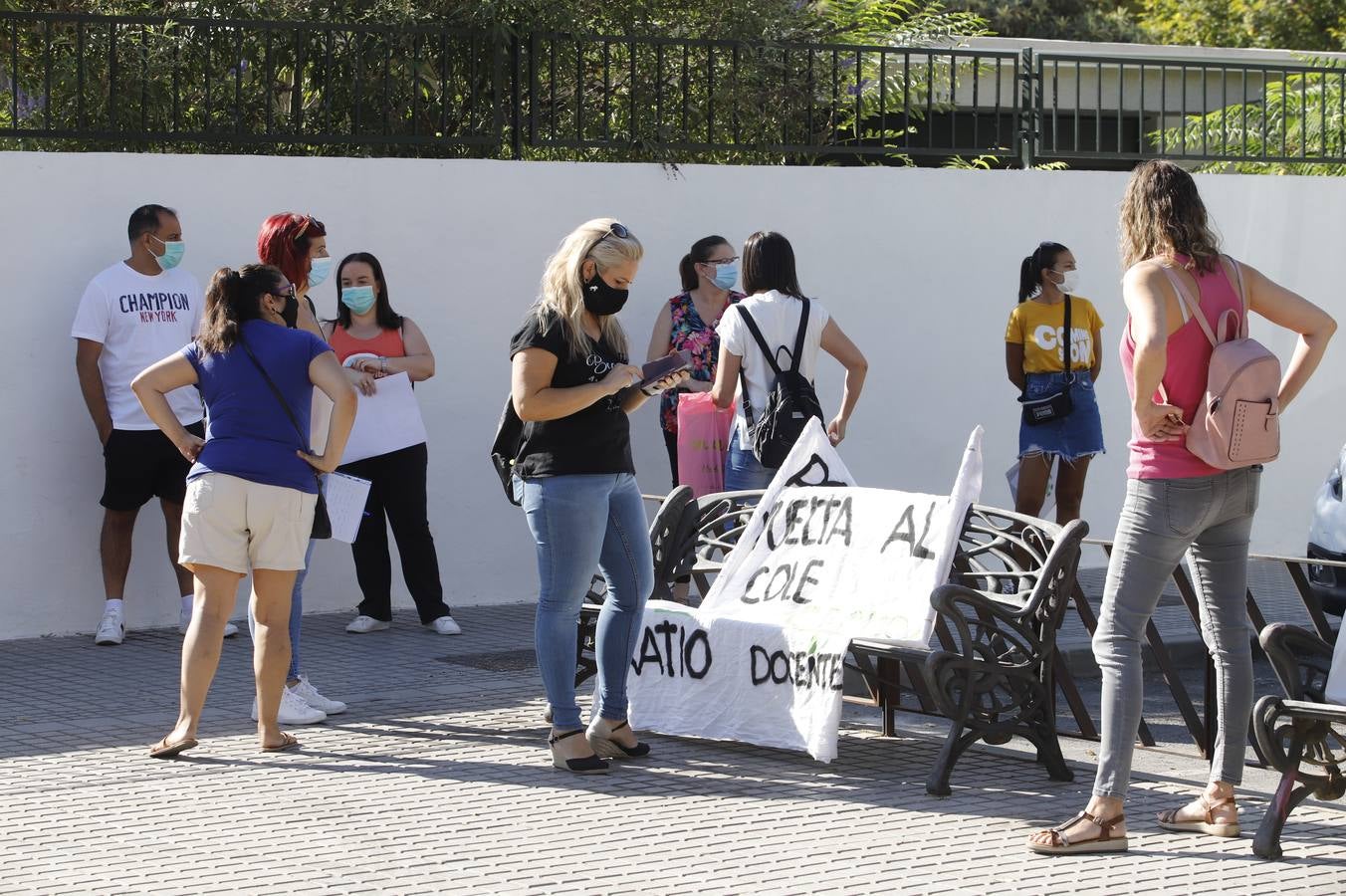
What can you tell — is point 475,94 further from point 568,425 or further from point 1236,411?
point 1236,411

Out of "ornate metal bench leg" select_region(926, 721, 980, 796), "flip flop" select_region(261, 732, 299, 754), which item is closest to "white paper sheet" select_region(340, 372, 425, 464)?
"flip flop" select_region(261, 732, 299, 754)

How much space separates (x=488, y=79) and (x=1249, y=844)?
6.46m

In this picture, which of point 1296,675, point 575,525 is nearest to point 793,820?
point 575,525

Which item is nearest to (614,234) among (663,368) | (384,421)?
(663,368)

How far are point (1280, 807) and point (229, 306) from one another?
3.71 metres

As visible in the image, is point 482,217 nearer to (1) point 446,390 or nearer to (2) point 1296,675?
(1) point 446,390

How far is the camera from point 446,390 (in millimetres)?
9594

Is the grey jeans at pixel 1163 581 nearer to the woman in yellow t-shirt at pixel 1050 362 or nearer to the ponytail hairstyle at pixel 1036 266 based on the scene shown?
the woman in yellow t-shirt at pixel 1050 362

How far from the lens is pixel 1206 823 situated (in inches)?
208

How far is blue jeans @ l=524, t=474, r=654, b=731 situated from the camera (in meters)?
5.93

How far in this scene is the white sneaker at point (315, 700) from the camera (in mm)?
6953

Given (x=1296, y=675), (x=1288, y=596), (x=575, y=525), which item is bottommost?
(x=1288, y=596)

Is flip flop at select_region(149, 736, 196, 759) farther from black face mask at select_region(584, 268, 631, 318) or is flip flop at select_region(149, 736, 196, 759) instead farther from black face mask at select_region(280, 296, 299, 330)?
black face mask at select_region(584, 268, 631, 318)

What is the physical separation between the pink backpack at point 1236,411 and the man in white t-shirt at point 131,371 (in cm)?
508
